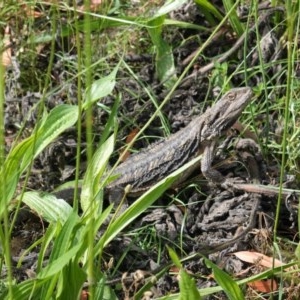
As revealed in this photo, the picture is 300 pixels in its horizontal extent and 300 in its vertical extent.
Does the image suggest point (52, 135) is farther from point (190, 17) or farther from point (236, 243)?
point (190, 17)

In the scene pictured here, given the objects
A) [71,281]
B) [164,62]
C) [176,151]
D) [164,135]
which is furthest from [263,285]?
[164,62]

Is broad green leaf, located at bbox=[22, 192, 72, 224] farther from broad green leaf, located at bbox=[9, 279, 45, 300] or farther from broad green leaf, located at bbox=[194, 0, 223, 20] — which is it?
broad green leaf, located at bbox=[194, 0, 223, 20]

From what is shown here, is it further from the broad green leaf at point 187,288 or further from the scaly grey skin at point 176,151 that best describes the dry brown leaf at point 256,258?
the broad green leaf at point 187,288

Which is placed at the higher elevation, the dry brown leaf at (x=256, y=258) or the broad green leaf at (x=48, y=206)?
the broad green leaf at (x=48, y=206)

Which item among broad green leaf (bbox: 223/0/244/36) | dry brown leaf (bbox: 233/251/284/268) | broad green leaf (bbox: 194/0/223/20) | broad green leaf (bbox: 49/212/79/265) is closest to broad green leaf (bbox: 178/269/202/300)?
broad green leaf (bbox: 49/212/79/265)

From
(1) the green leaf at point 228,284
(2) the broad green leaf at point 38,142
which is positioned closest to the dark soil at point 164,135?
(2) the broad green leaf at point 38,142
